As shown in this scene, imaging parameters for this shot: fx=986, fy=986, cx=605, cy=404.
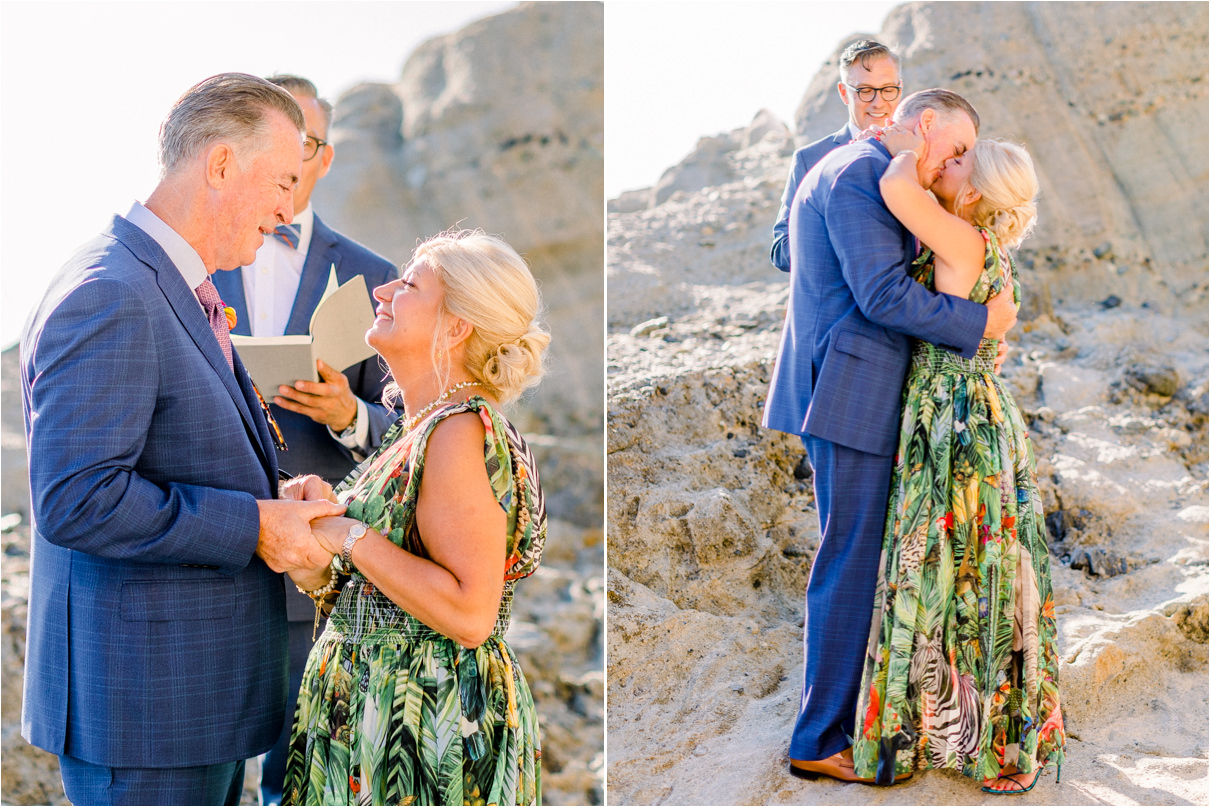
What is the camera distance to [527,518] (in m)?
2.03

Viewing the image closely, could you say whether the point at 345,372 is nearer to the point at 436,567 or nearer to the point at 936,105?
the point at 436,567

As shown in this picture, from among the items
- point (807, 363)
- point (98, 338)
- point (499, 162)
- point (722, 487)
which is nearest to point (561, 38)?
point (499, 162)

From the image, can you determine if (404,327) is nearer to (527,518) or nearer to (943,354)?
(527,518)

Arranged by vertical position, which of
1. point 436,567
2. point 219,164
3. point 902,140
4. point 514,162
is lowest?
point 436,567

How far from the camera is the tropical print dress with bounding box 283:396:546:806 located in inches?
75.8

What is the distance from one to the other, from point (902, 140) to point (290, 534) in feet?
6.54

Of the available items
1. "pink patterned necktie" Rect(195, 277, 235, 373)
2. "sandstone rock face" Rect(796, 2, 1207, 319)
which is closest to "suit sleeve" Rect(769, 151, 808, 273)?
"pink patterned necktie" Rect(195, 277, 235, 373)

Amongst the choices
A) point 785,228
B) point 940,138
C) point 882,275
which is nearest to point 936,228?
point 882,275

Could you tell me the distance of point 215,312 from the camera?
2143mm

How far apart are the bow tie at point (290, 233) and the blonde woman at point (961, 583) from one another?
1.78 metres

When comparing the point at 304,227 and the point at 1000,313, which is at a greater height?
the point at 304,227


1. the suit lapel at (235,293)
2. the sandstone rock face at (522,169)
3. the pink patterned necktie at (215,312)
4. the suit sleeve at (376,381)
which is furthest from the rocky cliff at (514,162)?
the pink patterned necktie at (215,312)

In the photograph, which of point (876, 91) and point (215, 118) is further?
point (876, 91)

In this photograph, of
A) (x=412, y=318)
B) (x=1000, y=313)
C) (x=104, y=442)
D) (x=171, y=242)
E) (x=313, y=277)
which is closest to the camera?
(x=104, y=442)
